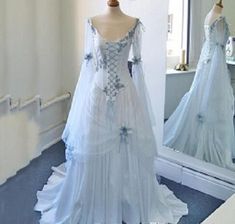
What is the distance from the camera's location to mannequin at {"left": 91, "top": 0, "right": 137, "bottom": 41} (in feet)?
6.66

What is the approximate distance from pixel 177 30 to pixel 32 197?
1441mm

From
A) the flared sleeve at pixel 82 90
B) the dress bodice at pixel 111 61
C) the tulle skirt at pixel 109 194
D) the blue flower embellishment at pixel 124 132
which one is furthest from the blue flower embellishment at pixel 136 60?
the tulle skirt at pixel 109 194

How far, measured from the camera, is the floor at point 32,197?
89.4 inches

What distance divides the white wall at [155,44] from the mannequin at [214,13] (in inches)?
11.9

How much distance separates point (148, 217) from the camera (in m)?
2.18

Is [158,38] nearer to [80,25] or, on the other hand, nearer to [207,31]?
[207,31]

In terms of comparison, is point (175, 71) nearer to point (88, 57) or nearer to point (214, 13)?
point (214, 13)

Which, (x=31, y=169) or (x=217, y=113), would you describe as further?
(x=31, y=169)

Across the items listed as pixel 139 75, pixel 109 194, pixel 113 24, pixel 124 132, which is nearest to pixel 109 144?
pixel 124 132

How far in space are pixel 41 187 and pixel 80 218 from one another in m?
0.57

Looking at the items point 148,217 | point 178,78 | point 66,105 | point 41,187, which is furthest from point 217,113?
point 66,105

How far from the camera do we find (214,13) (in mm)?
2285

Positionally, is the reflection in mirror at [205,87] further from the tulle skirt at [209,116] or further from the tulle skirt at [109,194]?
the tulle skirt at [109,194]

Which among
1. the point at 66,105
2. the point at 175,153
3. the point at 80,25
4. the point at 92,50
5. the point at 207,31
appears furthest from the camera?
the point at 66,105
